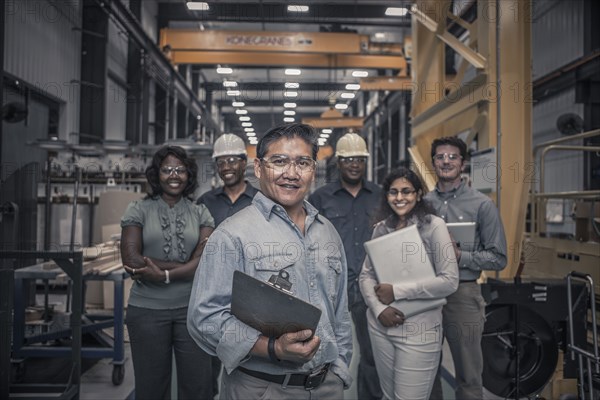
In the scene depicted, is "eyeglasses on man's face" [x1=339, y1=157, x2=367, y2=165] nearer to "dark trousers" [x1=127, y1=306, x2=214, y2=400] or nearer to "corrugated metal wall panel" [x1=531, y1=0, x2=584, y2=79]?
"dark trousers" [x1=127, y1=306, x2=214, y2=400]

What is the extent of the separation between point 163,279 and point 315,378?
109 cm

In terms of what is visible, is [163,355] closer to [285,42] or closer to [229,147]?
[229,147]

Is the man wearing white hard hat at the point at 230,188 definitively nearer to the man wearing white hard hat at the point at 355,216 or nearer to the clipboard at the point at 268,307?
the man wearing white hard hat at the point at 355,216

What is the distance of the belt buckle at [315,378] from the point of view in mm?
1413

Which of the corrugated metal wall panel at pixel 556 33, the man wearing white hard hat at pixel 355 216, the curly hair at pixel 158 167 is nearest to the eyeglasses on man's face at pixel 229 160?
the curly hair at pixel 158 167

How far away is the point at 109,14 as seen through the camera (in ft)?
23.5

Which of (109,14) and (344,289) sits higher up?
(109,14)

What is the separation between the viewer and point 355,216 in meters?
3.05

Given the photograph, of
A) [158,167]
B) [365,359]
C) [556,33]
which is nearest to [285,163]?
[158,167]

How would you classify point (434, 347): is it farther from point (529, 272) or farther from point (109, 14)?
point (109, 14)

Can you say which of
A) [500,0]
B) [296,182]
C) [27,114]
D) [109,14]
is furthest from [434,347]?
[109,14]

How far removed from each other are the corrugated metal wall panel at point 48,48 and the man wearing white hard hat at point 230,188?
3385 millimetres

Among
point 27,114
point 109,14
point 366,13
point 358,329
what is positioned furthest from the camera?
point 366,13

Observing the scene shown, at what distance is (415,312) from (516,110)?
65.2 inches
